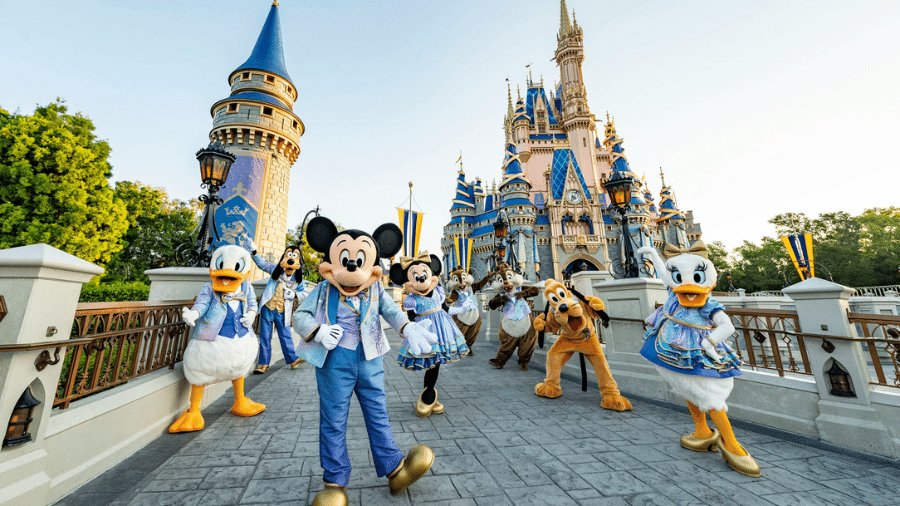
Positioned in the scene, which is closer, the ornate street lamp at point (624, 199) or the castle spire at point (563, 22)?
the ornate street lamp at point (624, 199)

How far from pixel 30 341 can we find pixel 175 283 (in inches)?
107

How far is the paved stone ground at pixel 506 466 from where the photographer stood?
236cm

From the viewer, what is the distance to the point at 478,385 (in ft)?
18.5

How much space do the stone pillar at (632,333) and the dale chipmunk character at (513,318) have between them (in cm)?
164

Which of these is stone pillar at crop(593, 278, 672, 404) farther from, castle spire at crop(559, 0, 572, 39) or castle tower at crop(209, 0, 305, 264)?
castle spire at crop(559, 0, 572, 39)

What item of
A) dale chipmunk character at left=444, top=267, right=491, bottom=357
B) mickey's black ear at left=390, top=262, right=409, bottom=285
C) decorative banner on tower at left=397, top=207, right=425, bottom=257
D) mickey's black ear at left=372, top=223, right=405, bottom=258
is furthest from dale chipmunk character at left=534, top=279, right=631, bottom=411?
decorative banner on tower at left=397, top=207, right=425, bottom=257

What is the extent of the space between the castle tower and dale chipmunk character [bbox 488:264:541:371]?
45.3ft

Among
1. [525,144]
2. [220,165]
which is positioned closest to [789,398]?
[220,165]

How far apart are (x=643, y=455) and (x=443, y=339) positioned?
7.34ft

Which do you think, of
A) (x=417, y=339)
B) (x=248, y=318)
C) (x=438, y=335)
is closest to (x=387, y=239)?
(x=417, y=339)

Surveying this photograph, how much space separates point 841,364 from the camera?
3287mm

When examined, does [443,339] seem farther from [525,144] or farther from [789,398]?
[525,144]

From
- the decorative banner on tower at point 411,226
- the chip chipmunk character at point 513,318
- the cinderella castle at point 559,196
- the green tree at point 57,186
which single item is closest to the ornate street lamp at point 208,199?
the chip chipmunk character at point 513,318

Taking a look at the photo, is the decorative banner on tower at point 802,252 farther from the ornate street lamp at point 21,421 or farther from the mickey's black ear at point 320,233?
the ornate street lamp at point 21,421
